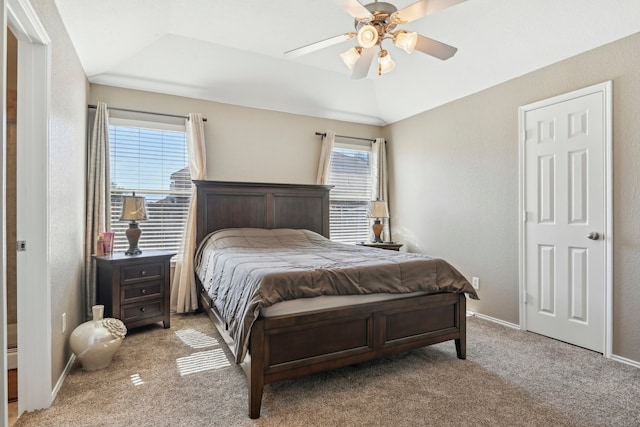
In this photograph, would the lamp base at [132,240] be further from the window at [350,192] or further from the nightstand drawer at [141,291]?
the window at [350,192]

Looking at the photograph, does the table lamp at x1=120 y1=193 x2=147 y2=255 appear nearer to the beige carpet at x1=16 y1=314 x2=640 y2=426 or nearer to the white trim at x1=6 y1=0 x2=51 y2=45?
the beige carpet at x1=16 y1=314 x2=640 y2=426

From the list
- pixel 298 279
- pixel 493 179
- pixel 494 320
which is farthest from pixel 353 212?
pixel 298 279

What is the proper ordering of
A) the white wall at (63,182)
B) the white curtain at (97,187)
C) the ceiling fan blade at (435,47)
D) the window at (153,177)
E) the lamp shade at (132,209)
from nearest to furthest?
the white wall at (63,182) → the ceiling fan blade at (435,47) → the lamp shade at (132,209) → the white curtain at (97,187) → the window at (153,177)

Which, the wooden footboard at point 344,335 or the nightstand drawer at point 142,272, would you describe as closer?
the wooden footboard at point 344,335

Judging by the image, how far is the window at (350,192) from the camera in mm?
5023

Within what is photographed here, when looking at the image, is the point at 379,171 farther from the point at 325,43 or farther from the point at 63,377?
the point at 63,377

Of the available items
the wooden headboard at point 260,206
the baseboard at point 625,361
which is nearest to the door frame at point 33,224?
the wooden headboard at point 260,206

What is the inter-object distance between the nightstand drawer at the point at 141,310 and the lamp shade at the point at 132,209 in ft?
2.65

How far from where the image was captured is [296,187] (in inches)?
174

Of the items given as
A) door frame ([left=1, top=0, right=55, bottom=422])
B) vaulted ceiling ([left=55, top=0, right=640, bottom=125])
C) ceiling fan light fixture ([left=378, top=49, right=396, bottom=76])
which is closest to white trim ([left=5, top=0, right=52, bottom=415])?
door frame ([left=1, top=0, right=55, bottom=422])

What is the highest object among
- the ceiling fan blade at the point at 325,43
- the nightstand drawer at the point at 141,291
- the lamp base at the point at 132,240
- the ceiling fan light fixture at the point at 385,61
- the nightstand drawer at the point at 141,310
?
the ceiling fan blade at the point at 325,43

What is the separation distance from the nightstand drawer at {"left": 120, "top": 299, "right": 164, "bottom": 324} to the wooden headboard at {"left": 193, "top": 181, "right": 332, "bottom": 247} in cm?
88

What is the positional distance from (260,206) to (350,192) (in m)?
1.53

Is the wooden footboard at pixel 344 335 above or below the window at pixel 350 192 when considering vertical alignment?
below
